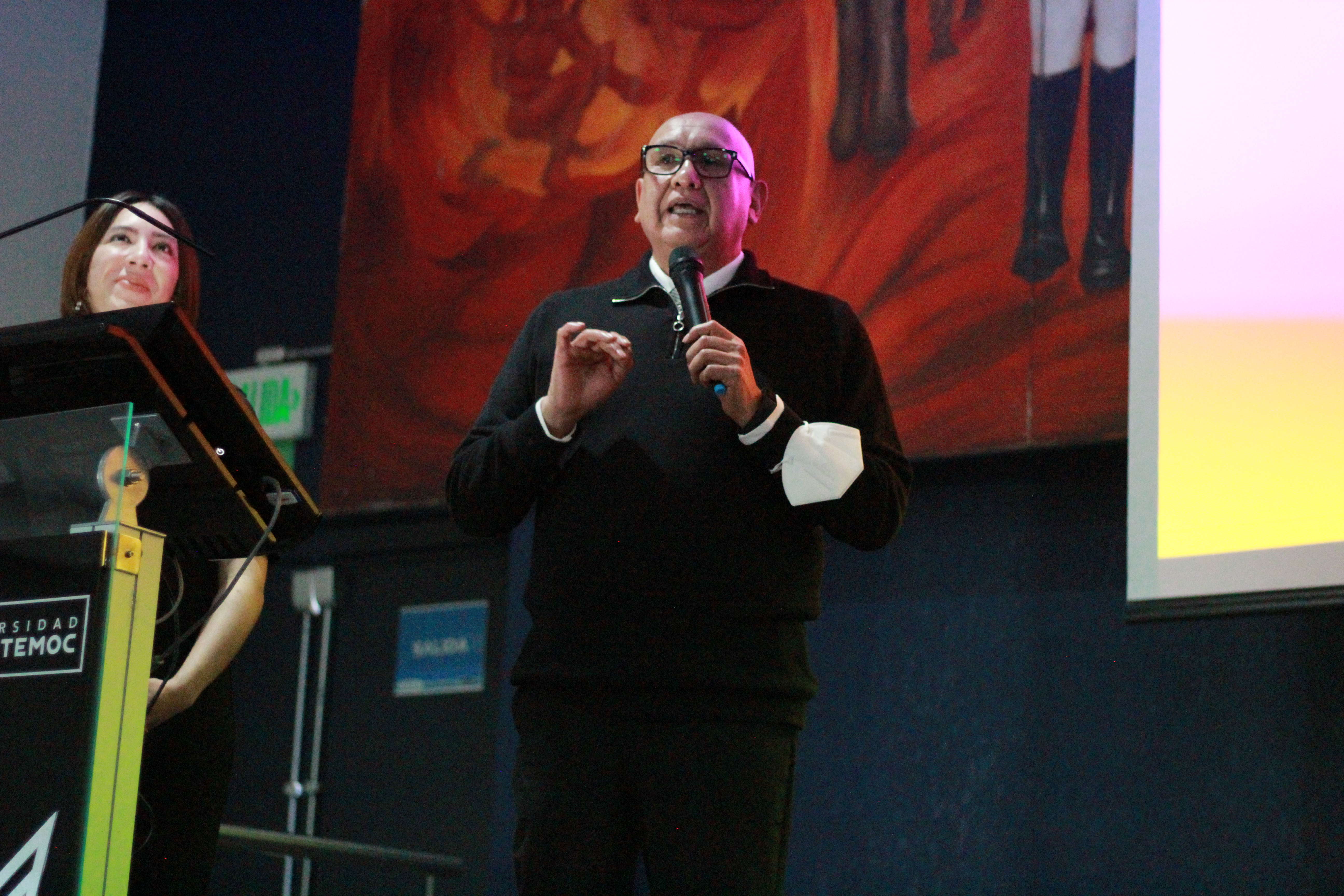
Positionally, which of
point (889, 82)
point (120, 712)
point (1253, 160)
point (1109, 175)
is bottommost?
point (120, 712)

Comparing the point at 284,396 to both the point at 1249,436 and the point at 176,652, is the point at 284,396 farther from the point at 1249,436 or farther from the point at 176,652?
the point at 1249,436

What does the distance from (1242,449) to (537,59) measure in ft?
7.42

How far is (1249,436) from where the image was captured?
7.55ft

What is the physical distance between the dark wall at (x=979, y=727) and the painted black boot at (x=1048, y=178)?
15.4 inches

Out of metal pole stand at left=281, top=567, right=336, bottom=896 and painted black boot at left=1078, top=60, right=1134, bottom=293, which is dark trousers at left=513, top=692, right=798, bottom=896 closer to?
painted black boot at left=1078, top=60, right=1134, bottom=293

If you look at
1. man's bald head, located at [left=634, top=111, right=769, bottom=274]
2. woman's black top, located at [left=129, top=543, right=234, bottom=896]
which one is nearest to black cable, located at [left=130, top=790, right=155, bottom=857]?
woman's black top, located at [left=129, top=543, right=234, bottom=896]

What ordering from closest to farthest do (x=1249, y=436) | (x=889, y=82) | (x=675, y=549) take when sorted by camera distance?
1. (x=675, y=549)
2. (x=1249, y=436)
3. (x=889, y=82)

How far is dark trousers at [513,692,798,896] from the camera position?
65.9 inches

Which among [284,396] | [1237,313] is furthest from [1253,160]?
[284,396]

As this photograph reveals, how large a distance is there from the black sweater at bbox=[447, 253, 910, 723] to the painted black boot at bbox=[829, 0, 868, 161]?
143 cm

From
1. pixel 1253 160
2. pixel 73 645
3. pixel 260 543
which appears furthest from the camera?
pixel 1253 160

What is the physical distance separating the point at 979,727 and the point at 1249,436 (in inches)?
34.4

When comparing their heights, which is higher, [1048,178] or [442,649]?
[1048,178]

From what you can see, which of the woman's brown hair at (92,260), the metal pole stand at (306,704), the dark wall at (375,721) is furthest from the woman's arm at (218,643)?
the metal pole stand at (306,704)
